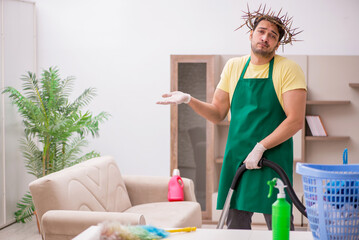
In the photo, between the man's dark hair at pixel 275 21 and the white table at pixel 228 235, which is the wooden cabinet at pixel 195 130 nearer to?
the man's dark hair at pixel 275 21

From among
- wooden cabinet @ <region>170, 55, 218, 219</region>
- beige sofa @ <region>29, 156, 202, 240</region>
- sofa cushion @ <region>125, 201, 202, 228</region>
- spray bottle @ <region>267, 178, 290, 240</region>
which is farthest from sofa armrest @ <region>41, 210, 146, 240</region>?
wooden cabinet @ <region>170, 55, 218, 219</region>

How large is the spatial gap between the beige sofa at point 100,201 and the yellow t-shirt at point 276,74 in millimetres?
832

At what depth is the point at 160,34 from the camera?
5.63 m

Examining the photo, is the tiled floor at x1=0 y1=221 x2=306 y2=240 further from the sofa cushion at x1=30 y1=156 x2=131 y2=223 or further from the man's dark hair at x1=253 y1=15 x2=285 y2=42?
the man's dark hair at x1=253 y1=15 x2=285 y2=42

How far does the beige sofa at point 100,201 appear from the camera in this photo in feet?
9.12

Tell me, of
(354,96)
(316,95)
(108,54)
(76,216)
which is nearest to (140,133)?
(108,54)

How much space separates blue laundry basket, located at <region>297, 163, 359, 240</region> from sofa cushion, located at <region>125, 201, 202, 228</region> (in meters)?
1.81

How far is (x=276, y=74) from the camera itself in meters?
2.70

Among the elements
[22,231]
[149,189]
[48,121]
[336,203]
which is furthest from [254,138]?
[22,231]

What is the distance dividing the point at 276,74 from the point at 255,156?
437 mm

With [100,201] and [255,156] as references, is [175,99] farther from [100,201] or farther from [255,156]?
[100,201]

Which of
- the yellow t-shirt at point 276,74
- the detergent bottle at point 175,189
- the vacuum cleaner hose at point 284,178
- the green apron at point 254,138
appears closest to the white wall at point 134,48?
the detergent bottle at point 175,189

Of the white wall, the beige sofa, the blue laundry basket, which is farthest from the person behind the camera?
the white wall

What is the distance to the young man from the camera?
262 centimetres
